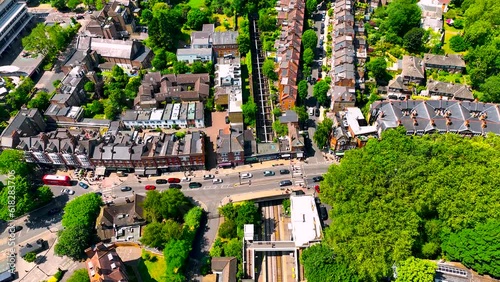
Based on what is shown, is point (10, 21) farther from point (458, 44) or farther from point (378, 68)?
point (458, 44)

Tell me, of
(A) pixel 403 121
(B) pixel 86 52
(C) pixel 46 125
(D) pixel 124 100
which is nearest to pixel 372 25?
(A) pixel 403 121

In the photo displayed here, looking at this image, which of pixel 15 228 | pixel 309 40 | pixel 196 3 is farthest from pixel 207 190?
pixel 196 3

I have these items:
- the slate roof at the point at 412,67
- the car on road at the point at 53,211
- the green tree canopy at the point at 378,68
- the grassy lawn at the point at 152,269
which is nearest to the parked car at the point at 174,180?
the grassy lawn at the point at 152,269

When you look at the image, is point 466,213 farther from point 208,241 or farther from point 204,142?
point 204,142

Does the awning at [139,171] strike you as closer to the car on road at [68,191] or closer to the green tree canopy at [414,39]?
the car on road at [68,191]

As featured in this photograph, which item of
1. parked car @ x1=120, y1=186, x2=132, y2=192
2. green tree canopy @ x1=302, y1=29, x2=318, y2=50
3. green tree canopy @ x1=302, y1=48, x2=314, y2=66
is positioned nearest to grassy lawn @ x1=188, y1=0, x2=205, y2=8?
green tree canopy @ x1=302, y1=29, x2=318, y2=50

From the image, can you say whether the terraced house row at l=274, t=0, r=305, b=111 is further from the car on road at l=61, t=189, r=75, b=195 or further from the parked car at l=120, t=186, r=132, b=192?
the car on road at l=61, t=189, r=75, b=195
